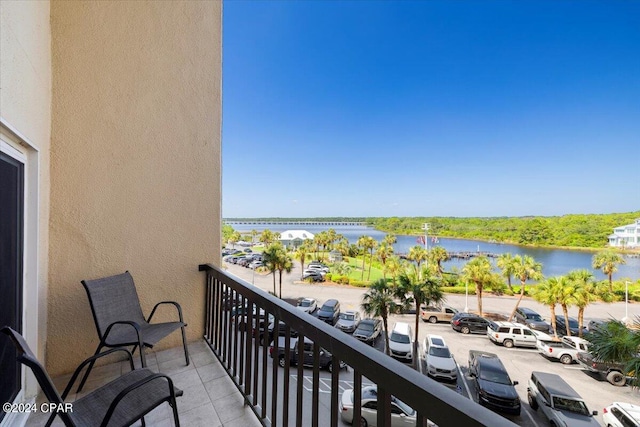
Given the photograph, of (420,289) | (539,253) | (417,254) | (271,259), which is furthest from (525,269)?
(271,259)

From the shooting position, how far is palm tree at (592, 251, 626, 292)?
50.3 feet

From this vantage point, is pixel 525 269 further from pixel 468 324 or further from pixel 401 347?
pixel 401 347

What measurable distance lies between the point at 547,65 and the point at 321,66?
18.0m

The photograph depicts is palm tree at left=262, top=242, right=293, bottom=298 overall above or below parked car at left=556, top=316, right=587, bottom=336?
above

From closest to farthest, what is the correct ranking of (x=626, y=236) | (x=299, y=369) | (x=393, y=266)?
(x=299, y=369) < (x=626, y=236) < (x=393, y=266)

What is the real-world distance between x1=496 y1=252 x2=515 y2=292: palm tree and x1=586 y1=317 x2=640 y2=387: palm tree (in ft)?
36.4

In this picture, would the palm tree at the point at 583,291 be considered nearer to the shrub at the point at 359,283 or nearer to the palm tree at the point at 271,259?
the shrub at the point at 359,283

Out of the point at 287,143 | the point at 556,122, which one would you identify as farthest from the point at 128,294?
the point at 556,122

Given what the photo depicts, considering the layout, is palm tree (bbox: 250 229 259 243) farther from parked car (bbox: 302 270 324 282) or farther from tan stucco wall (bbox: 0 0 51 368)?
tan stucco wall (bbox: 0 0 51 368)

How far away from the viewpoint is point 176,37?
103 inches

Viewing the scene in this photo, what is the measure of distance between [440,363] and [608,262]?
49.7ft

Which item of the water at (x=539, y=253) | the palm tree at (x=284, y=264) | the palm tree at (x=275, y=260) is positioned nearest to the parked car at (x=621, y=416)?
the water at (x=539, y=253)

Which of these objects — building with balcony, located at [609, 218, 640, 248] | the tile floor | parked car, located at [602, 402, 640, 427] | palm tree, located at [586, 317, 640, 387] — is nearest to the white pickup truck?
parked car, located at [602, 402, 640, 427]

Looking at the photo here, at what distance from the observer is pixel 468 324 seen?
1317cm
